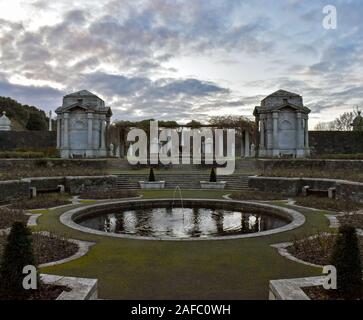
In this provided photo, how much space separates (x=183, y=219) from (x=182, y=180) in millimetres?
10899

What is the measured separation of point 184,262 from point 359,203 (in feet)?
34.0

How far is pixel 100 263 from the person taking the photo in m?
7.03

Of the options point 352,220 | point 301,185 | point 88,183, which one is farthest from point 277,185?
point 88,183

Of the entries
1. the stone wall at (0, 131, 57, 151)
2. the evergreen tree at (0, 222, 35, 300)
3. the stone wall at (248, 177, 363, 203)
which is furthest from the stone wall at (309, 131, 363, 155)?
the evergreen tree at (0, 222, 35, 300)

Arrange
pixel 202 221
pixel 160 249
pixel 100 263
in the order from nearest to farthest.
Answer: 1. pixel 100 263
2. pixel 160 249
3. pixel 202 221

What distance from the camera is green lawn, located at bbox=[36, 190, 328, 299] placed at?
560cm

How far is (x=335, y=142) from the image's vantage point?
132 feet

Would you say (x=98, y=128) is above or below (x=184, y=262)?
above

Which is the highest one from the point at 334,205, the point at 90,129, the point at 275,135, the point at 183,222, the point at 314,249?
the point at 90,129

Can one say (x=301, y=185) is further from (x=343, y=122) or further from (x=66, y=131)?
(x=343, y=122)

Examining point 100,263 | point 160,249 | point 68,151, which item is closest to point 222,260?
point 160,249
